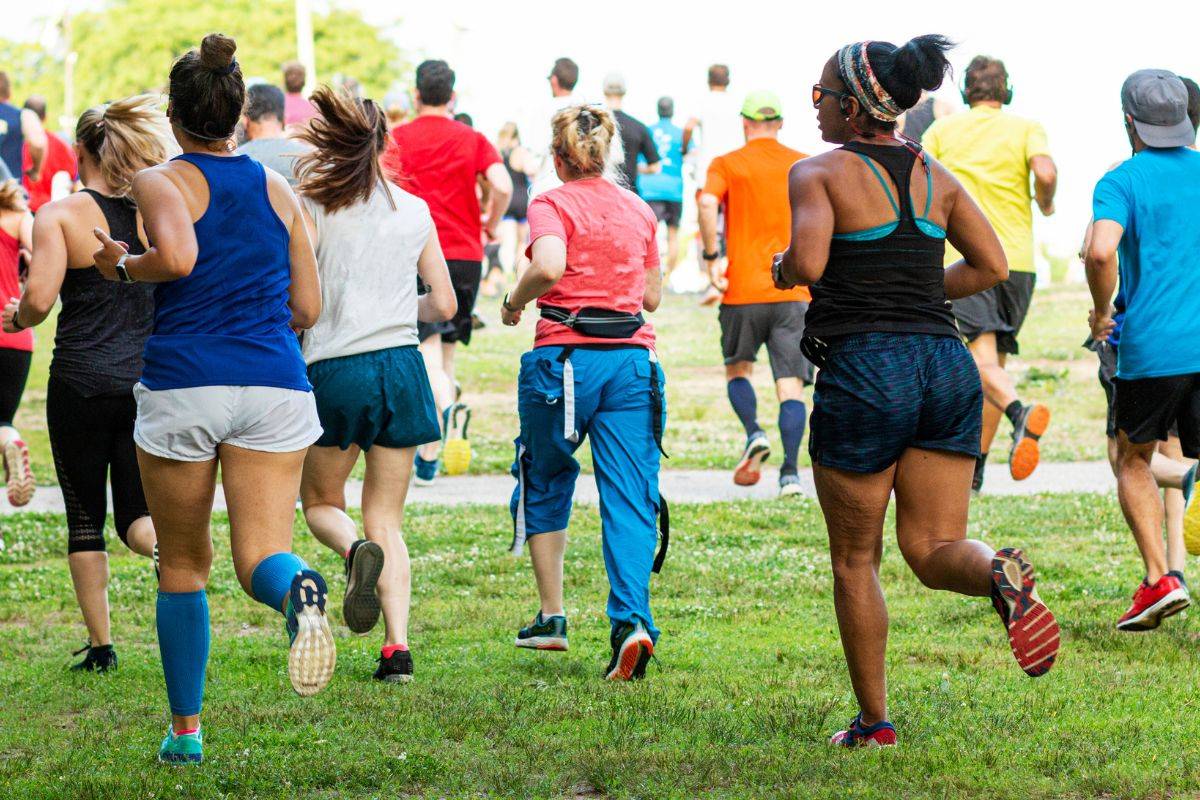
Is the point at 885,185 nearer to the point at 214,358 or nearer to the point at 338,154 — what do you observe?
the point at 214,358

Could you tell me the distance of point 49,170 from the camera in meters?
17.3

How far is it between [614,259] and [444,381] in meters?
4.96

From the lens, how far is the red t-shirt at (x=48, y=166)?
16.5m

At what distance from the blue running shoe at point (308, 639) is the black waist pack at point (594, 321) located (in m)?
2.03

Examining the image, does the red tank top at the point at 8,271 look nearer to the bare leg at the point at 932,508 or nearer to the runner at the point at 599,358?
the runner at the point at 599,358

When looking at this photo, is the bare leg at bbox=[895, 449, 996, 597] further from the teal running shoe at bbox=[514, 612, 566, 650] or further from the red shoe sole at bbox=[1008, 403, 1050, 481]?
the red shoe sole at bbox=[1008, 403, 1050, 481]

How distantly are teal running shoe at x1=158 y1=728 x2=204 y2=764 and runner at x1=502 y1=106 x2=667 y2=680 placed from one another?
Result: 5.80 ft

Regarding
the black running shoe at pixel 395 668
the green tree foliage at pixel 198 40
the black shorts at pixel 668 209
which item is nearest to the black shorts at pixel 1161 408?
the black running shoe at pixel 395 668

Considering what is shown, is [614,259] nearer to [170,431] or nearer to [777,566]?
[170,431]

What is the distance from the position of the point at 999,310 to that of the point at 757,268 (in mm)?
1559

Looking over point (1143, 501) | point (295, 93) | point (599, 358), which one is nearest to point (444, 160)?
point (295, 93)

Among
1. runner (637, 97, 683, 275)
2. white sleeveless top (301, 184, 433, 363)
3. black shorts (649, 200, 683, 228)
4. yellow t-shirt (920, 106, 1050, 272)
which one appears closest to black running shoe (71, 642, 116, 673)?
white sleeveless top (301, 184, 433, 363)

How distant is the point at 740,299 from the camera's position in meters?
10.9

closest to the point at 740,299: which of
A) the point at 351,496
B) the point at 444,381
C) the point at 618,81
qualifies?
the point at 444,381
